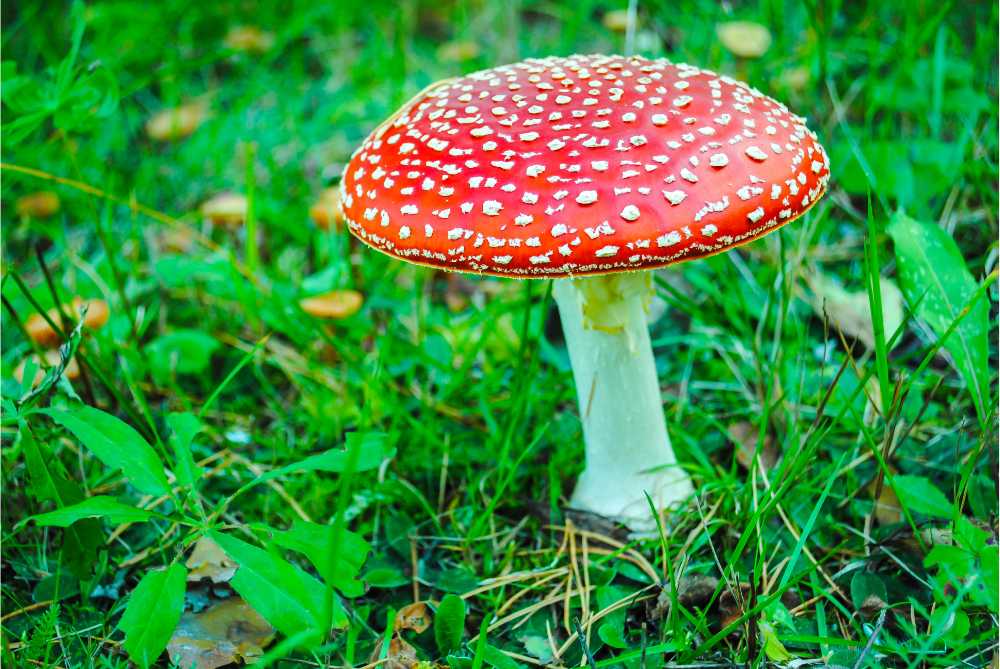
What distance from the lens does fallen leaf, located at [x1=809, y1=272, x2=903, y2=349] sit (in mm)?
2912

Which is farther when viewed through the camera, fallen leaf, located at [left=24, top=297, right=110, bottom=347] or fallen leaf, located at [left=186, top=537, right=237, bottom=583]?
fallen leaf, located at [left=24, top=297, right=110, bottom=347]

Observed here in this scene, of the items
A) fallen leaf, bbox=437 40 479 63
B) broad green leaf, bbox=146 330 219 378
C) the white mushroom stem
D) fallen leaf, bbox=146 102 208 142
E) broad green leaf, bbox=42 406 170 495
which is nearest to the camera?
broad green leaf, bbox=42 406 170 495

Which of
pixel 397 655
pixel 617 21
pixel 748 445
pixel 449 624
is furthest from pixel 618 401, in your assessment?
pixel 617 21

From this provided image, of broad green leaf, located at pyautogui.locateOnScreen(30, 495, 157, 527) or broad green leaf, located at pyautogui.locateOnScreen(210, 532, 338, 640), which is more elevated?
broad green leaf, located at pyautogui.locateOnScreen(30, 495, 157, 527)

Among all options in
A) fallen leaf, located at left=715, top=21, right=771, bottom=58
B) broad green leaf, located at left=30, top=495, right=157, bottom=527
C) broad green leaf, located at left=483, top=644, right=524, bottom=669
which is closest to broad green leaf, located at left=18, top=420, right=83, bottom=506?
broad green leaf, located at left=30, top=495, right=157, bottom=527

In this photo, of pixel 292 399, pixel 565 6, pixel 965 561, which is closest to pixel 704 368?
pixel 965 561

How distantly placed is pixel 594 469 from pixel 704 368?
30.3 inches

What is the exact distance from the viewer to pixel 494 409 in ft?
9.81

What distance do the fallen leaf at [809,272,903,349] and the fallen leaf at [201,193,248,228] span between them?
8.07ft

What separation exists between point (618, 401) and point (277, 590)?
1192 millimetres

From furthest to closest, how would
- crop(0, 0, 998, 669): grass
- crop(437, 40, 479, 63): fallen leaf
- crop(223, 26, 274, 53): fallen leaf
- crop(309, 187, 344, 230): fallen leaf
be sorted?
crop(223, 26, 274, 53): fallen leaf < crop(437, 40, 479, 63): fallen leaf < crop(309, 187, 344, 230): fallen leaf < crop(0, 0, 998, 669): grass

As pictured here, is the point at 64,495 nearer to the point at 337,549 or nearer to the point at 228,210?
the point at 337,549

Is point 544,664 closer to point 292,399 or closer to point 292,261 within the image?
point 292,399

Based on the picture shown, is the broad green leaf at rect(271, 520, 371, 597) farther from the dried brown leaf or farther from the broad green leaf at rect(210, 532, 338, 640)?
the dried brown leaf
